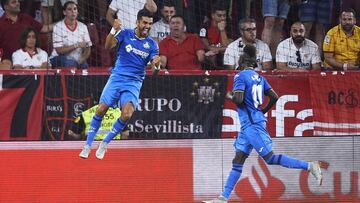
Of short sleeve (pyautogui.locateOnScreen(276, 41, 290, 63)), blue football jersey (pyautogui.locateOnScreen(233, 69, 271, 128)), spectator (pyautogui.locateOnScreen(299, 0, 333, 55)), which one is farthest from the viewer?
spectator (pyautogui.locateOnScreen(299, 0, 333, 55))

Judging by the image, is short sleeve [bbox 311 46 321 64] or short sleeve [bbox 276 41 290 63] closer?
short sleeve [bbox 276 41 290 63]

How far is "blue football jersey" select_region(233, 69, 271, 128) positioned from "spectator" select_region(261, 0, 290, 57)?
9.04ft

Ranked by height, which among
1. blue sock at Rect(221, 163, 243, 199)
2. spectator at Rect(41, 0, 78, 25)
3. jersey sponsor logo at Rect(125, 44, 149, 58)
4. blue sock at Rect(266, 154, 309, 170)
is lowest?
blue sock at Rect(221, 163, 243, 199)

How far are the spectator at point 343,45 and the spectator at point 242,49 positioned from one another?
1075 mm

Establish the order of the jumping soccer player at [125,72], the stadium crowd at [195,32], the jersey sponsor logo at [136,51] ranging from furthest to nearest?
the stadium crowd at [195,32]
the jersey sponsor logo at [136,51]
the jumping soccer player at [125,72]

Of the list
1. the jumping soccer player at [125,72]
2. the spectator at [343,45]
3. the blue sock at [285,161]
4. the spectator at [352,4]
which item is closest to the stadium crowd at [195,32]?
the spectator at [343,45]

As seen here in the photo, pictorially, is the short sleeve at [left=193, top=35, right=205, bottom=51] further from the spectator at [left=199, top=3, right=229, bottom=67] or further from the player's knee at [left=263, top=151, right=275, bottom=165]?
the player's knee at [left=263, top=151, right=275, bottom=165]

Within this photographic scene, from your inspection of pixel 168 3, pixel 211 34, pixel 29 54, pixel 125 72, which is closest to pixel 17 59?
pixel 29 54

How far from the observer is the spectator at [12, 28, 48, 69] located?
14.4 meters

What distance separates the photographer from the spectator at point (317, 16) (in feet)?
53.4

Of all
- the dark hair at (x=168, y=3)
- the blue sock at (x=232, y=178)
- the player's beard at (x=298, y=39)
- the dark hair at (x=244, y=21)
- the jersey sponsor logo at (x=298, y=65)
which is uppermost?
the dark hair at (x=168, y=3)

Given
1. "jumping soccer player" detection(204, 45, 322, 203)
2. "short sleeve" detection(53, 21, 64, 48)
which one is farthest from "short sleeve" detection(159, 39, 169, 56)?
"jumping soccer player" detection(204, 45, 322, 203)

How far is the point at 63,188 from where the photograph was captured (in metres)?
14.2

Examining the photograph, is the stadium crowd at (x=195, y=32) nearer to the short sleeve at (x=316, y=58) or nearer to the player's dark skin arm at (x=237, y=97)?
the short sleeve at (x=316, y=58)
